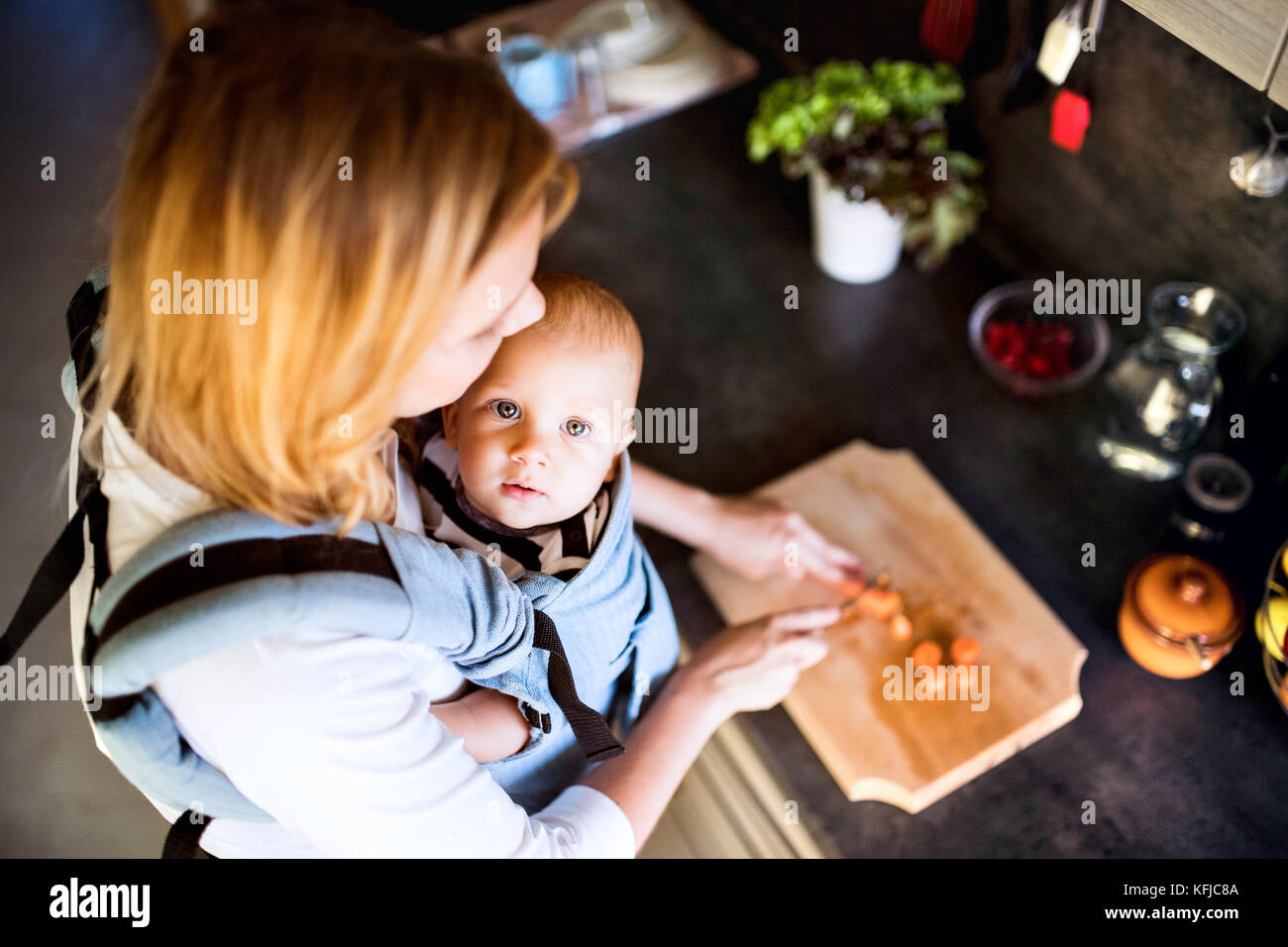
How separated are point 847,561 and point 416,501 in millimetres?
557

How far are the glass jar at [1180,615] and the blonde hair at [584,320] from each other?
65 centimetres

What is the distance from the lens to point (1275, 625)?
999 mm

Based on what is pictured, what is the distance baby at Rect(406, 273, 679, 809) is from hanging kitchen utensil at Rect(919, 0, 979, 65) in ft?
2.44

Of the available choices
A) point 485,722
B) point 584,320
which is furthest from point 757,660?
point 584,320

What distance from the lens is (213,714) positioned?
26.8 inches

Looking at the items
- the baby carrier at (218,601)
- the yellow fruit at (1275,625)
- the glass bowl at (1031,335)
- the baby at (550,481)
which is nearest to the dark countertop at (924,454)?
the glass bowl at (1031,335)

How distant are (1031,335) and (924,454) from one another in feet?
0.83

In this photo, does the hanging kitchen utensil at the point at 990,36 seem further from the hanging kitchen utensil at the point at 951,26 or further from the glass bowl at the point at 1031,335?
the glass bowl at the point at 1031,335

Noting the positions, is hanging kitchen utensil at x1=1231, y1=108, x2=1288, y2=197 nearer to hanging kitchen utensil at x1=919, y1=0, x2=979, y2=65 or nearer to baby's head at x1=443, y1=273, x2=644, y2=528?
hanging kitchen utensil at x1=919, y1=0, x2=979, y2=65

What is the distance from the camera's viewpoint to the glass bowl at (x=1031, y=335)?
1.39 meters
